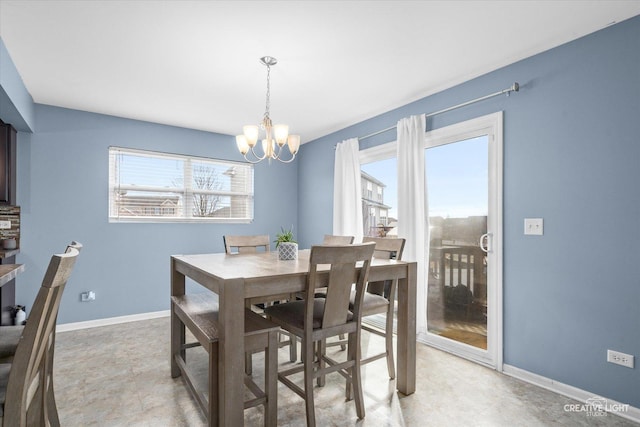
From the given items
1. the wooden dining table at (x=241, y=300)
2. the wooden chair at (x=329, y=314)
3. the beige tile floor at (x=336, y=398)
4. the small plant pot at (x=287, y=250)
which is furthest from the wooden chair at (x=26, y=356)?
the small plant pot at (x=287, y=250)

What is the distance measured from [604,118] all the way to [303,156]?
3798 mm

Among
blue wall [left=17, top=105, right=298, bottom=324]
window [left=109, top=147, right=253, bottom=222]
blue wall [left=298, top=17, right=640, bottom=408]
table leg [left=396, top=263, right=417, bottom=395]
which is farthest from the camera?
window [left=109, top=147, right=253, bottom=222]

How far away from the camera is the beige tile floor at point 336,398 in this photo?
1.98 m

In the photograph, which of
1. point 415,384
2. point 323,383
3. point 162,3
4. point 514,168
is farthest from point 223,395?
point 514,168

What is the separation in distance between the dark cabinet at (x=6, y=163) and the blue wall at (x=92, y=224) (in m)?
0.14

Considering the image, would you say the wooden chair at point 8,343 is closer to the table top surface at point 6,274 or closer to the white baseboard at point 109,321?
the table top surface at point 6,274

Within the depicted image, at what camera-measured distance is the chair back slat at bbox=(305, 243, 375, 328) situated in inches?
70.4

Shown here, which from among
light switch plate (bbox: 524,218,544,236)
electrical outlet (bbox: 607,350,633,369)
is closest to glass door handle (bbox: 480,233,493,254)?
light switch plate (bbox: 524,218,544,236)

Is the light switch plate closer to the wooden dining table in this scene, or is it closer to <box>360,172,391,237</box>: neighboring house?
the wooden dining table

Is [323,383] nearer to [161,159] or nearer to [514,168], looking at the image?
[514,168]

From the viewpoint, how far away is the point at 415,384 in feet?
7.69

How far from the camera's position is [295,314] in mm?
2045

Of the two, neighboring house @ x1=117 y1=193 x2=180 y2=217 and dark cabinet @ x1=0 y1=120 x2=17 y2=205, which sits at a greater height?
dark cabinet @ x1=0 y1=120 x2=17 y2=205

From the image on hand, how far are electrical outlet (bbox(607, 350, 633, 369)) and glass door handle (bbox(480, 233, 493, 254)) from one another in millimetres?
985
